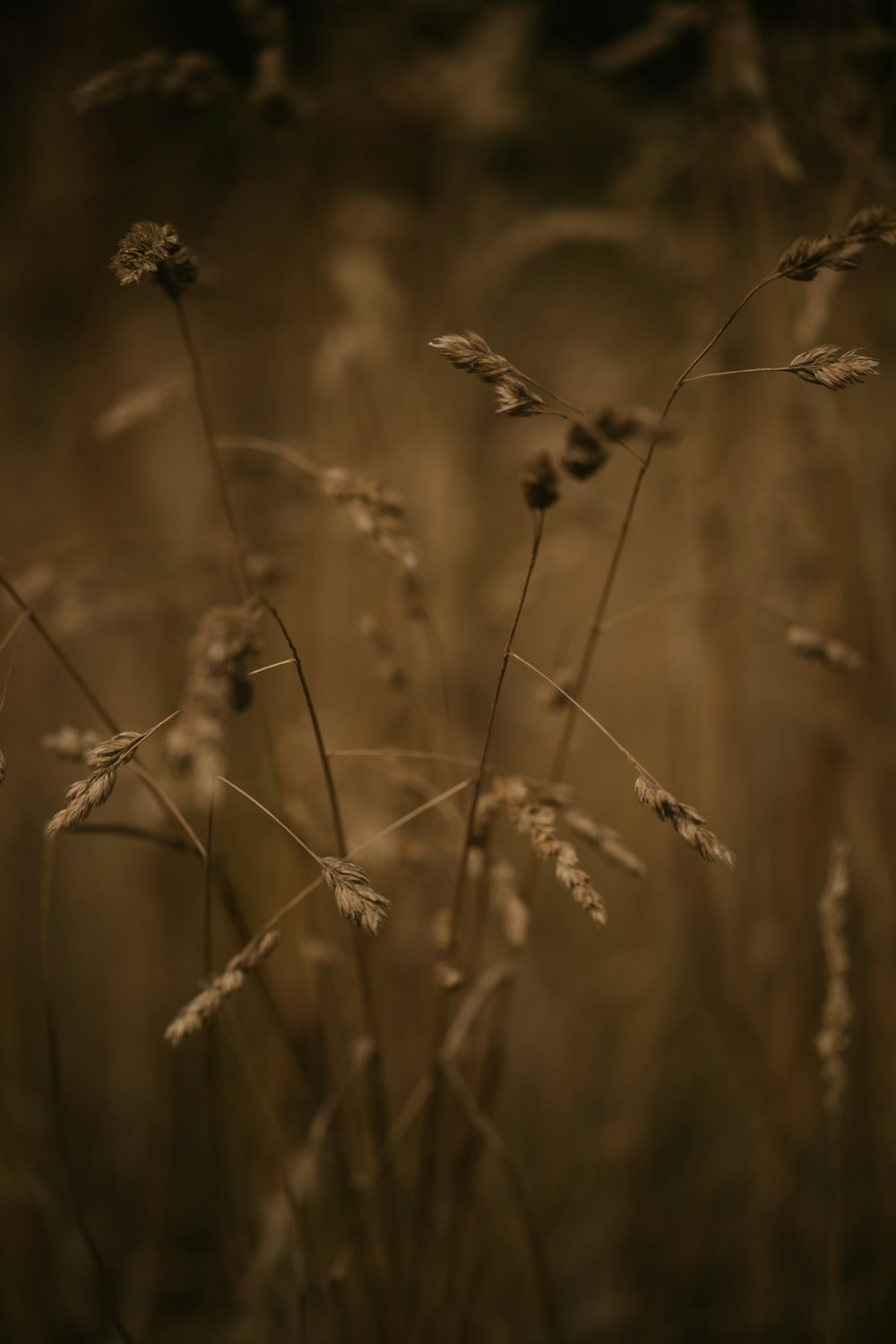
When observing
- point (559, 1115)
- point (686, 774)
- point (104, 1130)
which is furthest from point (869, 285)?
point (104, 1130)

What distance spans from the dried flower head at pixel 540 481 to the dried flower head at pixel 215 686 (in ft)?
0.70

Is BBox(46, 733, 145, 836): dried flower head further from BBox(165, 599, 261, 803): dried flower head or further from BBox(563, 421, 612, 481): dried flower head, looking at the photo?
BBox(563, 421, 612, 481): dried flower head

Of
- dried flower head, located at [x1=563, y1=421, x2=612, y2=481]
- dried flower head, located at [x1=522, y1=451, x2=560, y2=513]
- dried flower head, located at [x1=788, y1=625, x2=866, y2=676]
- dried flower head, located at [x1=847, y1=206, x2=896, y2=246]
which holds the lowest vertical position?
dried flower head, located at [x1=788, y1=625, x2=866, y2=676]

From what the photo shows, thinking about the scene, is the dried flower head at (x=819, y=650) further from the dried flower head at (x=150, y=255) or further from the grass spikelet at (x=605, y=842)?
the dried flower head at (x=150, y=255)

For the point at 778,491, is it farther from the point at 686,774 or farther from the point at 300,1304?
the point at 300,1304

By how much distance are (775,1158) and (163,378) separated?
48.5 inches

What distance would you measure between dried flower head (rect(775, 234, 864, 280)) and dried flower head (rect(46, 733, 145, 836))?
50cm

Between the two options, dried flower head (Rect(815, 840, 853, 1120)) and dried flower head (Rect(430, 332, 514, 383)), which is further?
dried flower head (Rect(815, 840, 853, 1120))

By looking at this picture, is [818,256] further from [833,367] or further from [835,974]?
[835,974]

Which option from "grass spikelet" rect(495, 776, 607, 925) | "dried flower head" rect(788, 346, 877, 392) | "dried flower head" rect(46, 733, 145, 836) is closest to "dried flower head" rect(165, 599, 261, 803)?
"dried flower head" rect(46, 733, 145, 836)

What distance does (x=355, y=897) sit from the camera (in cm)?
46

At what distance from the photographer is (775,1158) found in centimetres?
108

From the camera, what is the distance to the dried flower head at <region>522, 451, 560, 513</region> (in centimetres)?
51

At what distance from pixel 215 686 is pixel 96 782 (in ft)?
0.35
